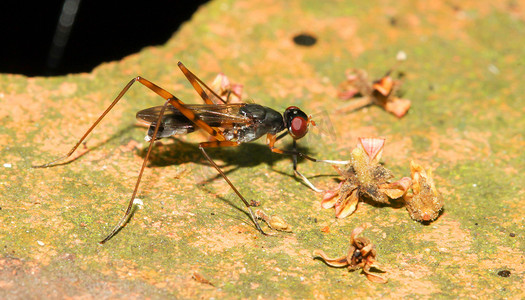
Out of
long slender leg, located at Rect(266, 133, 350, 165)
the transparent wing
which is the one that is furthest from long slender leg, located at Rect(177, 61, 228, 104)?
long slender leg, located at Rect(266, 133, 350, 165)

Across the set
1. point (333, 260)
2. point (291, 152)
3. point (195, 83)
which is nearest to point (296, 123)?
point (291, 152)

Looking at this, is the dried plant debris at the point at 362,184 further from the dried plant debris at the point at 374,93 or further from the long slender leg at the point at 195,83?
the long slender leg at the point at 195,83

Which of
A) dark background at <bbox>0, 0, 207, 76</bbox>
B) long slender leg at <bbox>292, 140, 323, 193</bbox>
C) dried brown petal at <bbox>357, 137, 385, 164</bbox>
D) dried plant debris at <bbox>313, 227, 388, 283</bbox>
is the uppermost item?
dried brown petal at <bbox>357, 137, 385, 164</bbox>

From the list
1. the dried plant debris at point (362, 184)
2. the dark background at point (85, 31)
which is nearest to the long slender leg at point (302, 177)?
the dried plant debris at point (362, 184)

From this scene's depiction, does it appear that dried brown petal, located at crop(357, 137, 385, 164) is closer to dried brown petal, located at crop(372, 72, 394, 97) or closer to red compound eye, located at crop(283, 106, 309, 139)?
red compound eye, located at crop(283, 106, 309, 139)

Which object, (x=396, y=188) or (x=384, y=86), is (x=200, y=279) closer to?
(x=396, y=188)

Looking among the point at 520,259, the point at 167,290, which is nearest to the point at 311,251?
the point at 167,290
